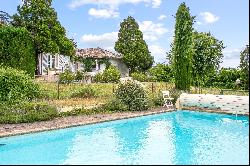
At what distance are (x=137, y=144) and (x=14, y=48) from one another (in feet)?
73.4

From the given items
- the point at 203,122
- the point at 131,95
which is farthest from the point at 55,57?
the point at 203,122

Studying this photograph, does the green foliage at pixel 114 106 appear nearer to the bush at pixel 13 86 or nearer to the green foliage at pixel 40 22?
the bush at pixel 13 86

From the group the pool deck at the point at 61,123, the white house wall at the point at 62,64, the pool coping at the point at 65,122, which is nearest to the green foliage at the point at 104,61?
the white house wall at the point at 62,64

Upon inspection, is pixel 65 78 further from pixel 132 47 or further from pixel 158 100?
pixel 132 47

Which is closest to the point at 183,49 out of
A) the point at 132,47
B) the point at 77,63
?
the point at 77,63

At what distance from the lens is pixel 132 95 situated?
74.1 feet

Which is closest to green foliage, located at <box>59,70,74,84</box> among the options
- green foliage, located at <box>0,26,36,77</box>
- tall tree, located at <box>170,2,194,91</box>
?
green foliage, located at <box>0,26,36,77</box>

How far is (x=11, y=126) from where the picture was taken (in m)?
16.7

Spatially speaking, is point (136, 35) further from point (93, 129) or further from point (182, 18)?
point (93, 129)

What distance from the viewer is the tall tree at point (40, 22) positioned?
130 feet

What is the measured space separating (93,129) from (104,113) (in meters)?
3.39

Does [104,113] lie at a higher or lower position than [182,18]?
lower

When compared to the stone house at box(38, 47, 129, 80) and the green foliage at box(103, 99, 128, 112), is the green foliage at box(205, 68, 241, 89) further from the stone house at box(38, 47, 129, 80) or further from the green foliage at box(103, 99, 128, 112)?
the green foliage at box(103, 99, 128, 112)

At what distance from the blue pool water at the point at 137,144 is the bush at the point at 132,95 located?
7.59 feet
